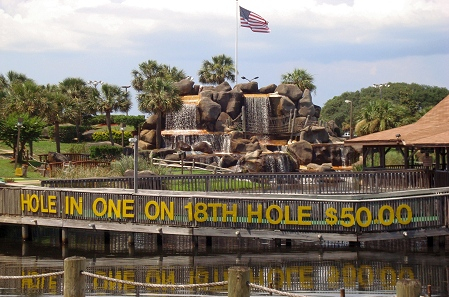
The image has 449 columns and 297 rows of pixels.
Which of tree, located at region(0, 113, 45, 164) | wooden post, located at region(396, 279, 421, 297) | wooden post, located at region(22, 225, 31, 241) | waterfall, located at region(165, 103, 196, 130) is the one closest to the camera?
wooden post, located at region(396, 279, 421, 297)

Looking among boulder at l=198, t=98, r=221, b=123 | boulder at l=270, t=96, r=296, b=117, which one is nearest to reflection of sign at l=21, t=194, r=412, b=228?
boulder at l=198, t=98, r=221, b=123

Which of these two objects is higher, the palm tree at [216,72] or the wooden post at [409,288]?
the palm tree at [216,72]

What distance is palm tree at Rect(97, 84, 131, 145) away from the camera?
69.2 m

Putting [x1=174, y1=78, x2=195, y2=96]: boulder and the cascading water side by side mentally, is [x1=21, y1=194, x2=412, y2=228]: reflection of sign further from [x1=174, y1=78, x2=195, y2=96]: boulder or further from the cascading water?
[x1=174, y1=78, x2=195, y2=96]: boulder

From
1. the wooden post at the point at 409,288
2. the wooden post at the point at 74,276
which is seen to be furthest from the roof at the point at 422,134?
the wooden post at the point at 409,288

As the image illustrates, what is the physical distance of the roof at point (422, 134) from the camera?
31812mm

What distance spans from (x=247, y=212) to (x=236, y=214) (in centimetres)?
38

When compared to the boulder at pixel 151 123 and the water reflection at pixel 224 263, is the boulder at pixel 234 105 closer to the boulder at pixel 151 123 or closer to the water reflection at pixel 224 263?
the boulder at pixel 151 123

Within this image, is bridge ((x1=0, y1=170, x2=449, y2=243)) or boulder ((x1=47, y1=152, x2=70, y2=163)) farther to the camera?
boulder ((x1=47, y1=152, x2=70, y2=163))

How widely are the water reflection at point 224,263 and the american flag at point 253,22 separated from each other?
4015 centimetres

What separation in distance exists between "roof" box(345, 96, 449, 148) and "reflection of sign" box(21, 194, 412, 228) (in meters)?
8.72

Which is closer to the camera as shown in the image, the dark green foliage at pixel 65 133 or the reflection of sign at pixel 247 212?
the reflection of sign at pixel 247 212

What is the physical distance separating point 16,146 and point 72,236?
25.7 metres

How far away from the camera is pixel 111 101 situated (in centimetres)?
6919
